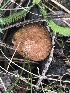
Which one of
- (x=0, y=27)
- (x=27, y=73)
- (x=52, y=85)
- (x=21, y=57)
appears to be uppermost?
(x=0, y=27)

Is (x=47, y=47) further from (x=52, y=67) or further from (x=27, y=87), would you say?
(x=27, y=87)

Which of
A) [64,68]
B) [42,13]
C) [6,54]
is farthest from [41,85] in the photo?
[42,13]

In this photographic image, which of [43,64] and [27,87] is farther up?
[43,64]

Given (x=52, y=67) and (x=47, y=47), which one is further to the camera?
(x=52, y=67)

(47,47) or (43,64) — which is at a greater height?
(47,47)

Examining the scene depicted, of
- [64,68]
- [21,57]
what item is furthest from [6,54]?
[64,68]

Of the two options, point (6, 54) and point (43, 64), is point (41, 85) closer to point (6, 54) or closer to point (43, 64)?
point (43, 64)

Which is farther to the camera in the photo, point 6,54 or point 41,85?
point 6,54
